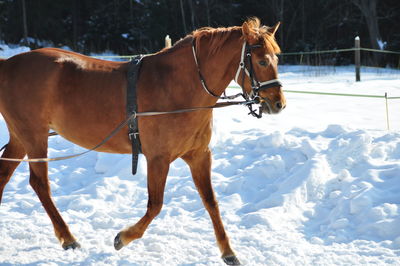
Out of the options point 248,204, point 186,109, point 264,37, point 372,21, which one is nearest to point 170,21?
point 372,21

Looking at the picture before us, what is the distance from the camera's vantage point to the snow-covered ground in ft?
14.5

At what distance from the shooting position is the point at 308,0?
84.0ft

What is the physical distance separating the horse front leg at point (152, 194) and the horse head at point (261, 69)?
0.92 m

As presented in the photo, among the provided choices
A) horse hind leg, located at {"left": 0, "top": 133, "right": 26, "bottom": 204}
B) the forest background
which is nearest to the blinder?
horse hind leg, located at {"left": 0, "top": 133, "right": 26, "bottom": 204}

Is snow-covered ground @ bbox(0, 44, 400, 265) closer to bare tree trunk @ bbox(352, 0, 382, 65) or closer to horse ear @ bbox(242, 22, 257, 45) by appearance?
horse ear @ bbox(242, 22, 257, 45)

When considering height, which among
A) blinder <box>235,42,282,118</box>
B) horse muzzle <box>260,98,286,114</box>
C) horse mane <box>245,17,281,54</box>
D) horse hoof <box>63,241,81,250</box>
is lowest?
horse hoof <box>63,241,81,250</box>

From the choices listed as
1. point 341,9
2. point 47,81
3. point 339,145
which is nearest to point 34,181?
point 47,81

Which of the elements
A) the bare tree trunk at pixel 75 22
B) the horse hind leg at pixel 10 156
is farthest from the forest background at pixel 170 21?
the horse hind leg at pixel 10 156

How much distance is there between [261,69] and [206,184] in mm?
1199

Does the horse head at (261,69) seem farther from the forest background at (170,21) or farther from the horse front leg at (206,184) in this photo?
the forest background at (170,21)

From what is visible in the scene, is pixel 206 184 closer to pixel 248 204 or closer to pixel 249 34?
pixel 248 204

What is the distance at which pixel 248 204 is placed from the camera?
567 cm

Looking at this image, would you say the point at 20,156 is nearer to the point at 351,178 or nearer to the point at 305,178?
the point at 305,178

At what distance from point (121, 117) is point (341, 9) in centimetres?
2206
